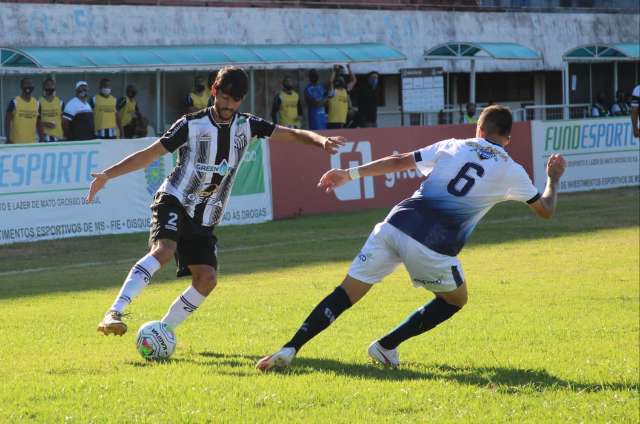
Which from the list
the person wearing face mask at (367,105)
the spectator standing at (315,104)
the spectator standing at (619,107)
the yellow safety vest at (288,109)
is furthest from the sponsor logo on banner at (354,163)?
the spectator standing at (619,107)

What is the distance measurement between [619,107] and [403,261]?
3330cm

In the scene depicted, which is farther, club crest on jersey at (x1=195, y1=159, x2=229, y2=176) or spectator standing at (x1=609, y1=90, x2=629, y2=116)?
spectator standing at (x1=609, y1=90, x2=629, y2=116)

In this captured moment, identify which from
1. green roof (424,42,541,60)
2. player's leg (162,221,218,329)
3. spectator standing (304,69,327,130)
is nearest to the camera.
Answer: player's leg (162,221,218,329)

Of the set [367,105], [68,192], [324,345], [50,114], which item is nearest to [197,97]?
[50,114]

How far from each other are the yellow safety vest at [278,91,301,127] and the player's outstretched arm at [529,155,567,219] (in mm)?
19262

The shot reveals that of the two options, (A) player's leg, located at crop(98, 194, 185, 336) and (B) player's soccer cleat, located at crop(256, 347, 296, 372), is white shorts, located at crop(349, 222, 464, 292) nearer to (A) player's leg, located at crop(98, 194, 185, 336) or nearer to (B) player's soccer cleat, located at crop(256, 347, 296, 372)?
(B) player's soccer cleat, located at crop(256, 347, 296, 372)

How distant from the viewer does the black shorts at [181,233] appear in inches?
324

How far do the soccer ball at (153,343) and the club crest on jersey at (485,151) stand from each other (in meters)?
2.48

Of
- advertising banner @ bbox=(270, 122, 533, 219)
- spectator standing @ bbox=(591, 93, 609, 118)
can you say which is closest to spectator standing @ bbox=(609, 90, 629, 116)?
spectator standing @ bbox=(591, 93, 609, 118)

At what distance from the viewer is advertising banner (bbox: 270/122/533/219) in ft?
70.8

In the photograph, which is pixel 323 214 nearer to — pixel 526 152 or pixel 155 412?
pixel 526 152

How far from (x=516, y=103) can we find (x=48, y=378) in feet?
117

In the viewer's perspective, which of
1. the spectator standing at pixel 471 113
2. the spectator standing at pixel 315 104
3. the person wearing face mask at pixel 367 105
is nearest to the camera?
the spectator standing at pixel 315 104

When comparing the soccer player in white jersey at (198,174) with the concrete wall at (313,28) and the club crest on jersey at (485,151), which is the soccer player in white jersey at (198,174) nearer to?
the club crest on jersey at (485,151)
